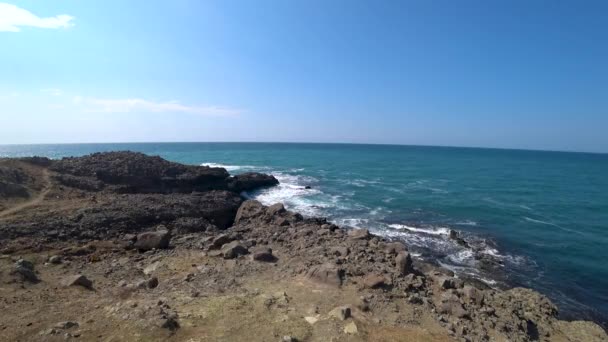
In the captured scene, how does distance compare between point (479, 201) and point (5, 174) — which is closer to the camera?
point (5, 174)

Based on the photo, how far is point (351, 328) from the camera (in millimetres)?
8945

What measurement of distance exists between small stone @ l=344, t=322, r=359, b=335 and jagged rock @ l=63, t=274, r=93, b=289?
28.9ft

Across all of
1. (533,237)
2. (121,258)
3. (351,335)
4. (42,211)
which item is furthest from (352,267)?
(533,237)

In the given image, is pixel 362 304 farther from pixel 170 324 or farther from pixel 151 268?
pixel 151 268

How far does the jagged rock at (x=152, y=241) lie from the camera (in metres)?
16.0

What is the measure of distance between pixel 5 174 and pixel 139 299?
2085 cm

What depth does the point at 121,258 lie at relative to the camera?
14477 mm

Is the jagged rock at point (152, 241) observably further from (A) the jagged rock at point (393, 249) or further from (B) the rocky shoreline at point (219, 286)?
(A) the jagged rock at point (393, 249)

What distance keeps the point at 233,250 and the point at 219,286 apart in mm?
3186

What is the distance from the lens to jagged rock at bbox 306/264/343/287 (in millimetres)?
11844

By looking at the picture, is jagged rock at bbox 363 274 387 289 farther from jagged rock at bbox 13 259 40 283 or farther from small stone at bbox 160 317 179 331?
jagged rock at bbox 13 259 40 283

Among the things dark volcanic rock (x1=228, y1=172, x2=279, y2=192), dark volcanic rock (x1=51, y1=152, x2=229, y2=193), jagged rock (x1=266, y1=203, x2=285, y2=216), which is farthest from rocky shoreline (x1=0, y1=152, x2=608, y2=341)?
dark volcanic rock (x1=228, y1=172, x2=279, y2=192)

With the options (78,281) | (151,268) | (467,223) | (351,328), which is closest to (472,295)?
(351,328)

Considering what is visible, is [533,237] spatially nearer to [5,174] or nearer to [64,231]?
[64,231]
